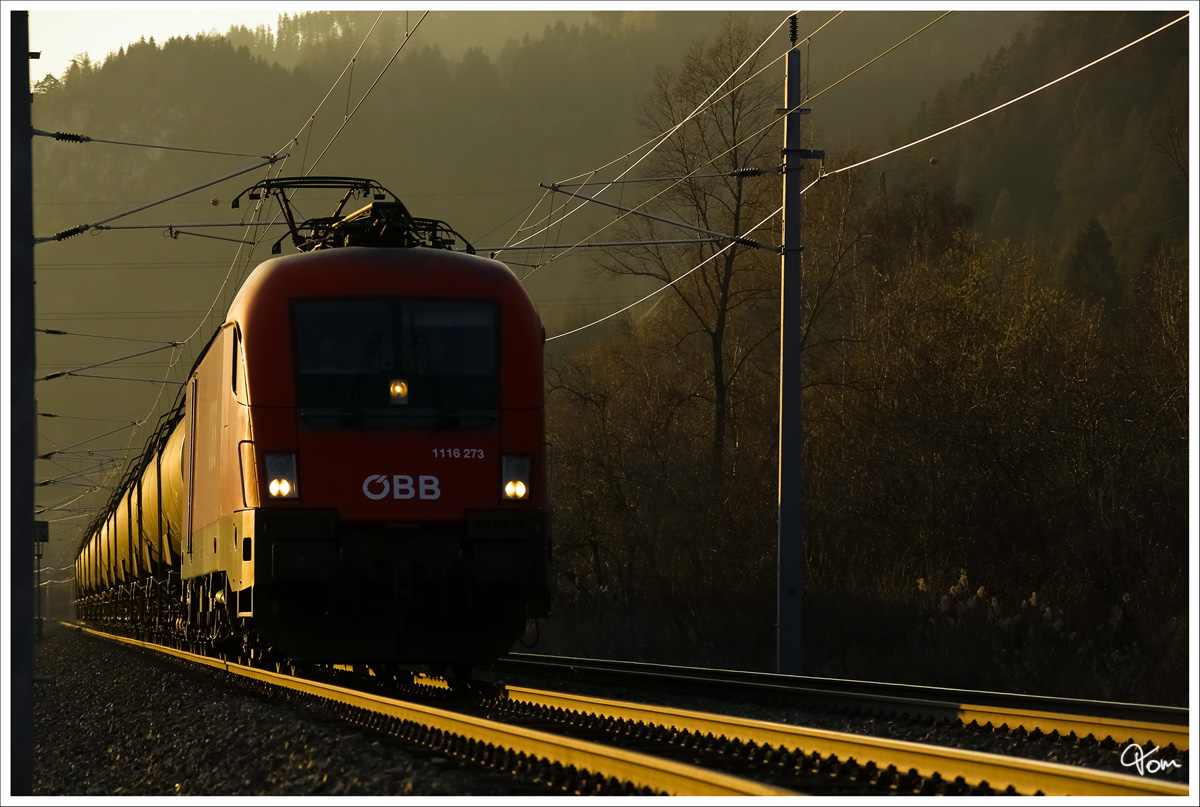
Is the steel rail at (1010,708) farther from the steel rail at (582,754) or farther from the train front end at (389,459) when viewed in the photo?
the steel rail at (582,754)

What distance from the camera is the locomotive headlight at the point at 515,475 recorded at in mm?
10672

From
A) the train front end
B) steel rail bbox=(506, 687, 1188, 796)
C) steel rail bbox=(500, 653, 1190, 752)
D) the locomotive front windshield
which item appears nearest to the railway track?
steel rail bbox=(506, 687, 1188, 796)

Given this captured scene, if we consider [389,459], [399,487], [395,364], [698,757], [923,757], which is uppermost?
[395,364]

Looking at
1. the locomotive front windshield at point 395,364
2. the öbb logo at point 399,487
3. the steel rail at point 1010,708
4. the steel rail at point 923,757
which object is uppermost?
the locomotive front windshield at point 395,364

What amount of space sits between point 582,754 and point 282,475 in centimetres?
442

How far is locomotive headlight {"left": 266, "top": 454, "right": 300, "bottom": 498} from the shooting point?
10.3 meters

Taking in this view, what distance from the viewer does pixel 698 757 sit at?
24.2ft

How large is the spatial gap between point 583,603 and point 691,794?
20.6 m

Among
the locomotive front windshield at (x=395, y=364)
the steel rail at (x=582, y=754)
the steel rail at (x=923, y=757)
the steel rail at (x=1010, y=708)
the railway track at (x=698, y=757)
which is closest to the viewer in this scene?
the steel rail at (x=582, y=754)

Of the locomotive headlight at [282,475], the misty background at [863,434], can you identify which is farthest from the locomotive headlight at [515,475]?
the misty background at [863,434]

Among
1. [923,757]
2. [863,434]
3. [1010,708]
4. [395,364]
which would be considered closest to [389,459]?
[395,364]

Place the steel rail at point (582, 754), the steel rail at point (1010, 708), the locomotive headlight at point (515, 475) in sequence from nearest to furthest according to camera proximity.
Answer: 1. the steel rail at point (582, 754)
2. the steel rail at point (1010, 708)
3. the locomotive headlight at point (515, 475)

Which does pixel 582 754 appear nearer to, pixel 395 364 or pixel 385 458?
pixel 385 458

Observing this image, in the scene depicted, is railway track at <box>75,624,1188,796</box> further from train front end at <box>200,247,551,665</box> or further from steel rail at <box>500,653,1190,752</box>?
steel rail at <box>500,653,1190,752</box>
